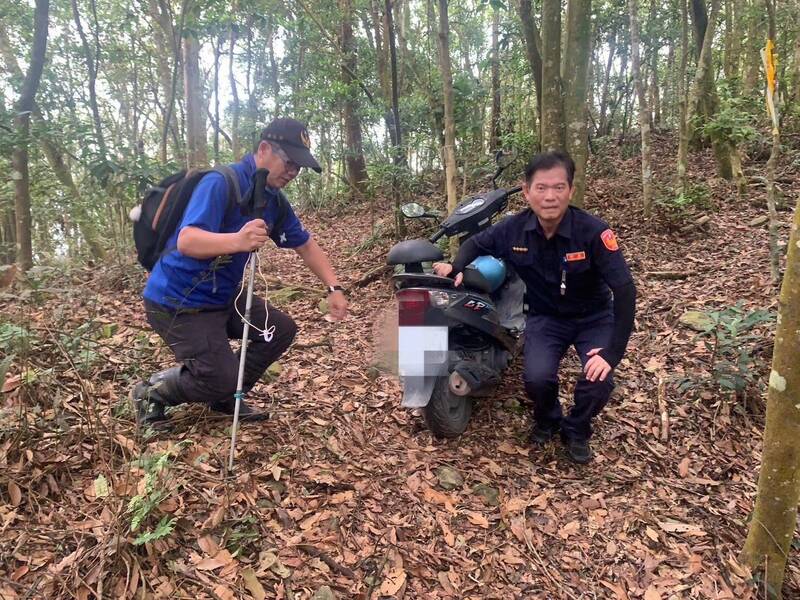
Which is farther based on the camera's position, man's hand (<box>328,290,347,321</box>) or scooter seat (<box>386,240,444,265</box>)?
man's hand (<box>328,290,347,321</box>)

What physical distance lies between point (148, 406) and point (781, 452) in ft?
10.5

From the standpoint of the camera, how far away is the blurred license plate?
3090mm

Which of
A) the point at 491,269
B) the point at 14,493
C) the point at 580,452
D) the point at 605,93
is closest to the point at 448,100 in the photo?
the point at 491,269

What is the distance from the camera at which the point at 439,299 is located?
10.3 ft

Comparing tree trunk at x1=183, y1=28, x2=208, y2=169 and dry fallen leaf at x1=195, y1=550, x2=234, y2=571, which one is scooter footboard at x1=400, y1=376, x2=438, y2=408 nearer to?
dry fallen leaf at x1=195, y1=550, x2=234, y2=571

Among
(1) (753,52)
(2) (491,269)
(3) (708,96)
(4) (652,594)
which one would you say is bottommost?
(4) (652,594)

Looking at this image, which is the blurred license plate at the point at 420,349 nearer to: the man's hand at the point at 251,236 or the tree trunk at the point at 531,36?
the man's hand at the point at 251,236

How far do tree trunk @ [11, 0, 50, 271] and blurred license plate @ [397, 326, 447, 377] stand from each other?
4549mm

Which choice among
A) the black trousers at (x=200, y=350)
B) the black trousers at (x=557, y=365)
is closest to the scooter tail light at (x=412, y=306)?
the black trousers at (x=557, y=365)

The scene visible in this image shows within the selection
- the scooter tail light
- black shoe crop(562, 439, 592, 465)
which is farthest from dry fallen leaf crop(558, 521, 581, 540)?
the scooter tail light

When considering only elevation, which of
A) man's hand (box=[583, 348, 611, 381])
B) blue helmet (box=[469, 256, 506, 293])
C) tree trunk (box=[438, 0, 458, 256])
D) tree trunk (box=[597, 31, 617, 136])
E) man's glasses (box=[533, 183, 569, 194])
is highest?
tree trunk (box=[597, 31, 617, 136])

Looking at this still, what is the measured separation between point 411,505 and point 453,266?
1.53 m

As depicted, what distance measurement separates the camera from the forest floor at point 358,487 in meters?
2.25

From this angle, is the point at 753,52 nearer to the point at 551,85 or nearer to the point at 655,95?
the point at 655,95
